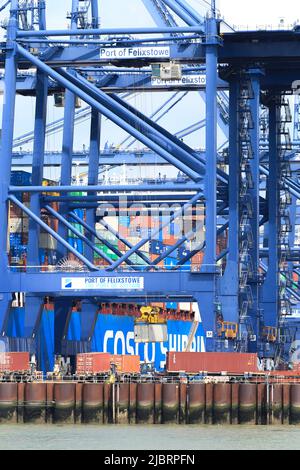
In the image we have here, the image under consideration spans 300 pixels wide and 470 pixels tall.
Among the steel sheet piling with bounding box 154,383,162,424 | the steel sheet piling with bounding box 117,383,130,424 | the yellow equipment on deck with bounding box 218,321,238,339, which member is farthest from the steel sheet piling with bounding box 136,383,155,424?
the yellow equipment on deck with bounding box 218,321,238,339

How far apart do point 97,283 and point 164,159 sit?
705 cm

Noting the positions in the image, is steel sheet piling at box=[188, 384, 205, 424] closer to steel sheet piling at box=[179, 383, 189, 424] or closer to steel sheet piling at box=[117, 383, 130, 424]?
steel sheet piling at box=[179, 383, 189, 424]

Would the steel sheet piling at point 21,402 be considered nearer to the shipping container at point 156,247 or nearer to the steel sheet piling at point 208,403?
the steel sheet piling at point 208,403

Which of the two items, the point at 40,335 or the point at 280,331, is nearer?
the point at 40,335

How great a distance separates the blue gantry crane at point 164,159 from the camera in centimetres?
7075

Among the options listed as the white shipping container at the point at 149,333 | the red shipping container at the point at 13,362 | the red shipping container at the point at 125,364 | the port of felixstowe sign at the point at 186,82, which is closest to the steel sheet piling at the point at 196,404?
the red shipping container at the point at 125,364

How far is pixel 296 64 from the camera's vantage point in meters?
78.8

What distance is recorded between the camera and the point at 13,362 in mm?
67000

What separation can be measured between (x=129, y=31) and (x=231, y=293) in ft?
41.4

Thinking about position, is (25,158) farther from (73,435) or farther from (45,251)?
(73,435)

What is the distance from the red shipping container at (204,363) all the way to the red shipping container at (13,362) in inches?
231

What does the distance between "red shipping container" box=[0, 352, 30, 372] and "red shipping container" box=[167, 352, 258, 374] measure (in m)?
5.86

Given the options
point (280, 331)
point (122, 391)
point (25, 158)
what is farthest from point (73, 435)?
point (25, 158)

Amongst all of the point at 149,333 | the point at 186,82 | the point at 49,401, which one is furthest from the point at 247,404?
the point at 186,82
